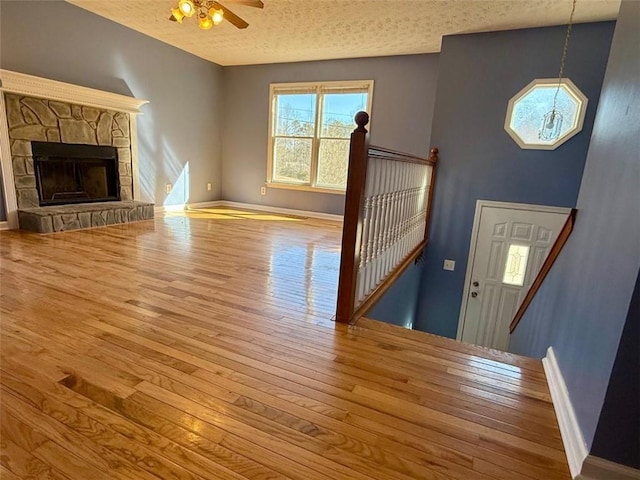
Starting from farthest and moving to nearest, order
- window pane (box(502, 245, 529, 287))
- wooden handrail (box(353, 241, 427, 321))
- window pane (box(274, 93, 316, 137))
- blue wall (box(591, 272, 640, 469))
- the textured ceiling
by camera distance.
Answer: window pane (box(274, 93, 316, 137))
window pane (box(502, 245, 529, 287))
the textured ceiling
wooden handrail (box(353, 241, 427, 321))
blue wall (box(591, 272, 640, 469))

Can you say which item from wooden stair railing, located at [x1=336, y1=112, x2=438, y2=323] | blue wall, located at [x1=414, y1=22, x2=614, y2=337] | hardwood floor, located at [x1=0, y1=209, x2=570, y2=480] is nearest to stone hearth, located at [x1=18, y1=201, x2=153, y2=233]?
hardwood floor, located at [x1=0, y1=209, x2=570, y2=480]

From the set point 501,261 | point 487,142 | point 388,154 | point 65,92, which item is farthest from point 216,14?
point 501,261

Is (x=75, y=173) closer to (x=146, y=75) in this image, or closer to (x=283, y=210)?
(x=146, y=75)

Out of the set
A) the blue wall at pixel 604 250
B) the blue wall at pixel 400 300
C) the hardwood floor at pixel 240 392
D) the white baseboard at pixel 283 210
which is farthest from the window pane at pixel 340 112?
the blue wall at pixel 604 250

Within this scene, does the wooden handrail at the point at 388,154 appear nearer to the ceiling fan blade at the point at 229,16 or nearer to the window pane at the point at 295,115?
the ceiling fan blade at the point at 229,16

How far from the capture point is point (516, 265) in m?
4.23

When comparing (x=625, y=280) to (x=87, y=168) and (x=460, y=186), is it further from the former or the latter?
(x=87, y=168)

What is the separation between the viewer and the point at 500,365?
1717 mm

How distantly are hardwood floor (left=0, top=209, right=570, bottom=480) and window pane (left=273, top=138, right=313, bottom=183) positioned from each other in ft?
13.1

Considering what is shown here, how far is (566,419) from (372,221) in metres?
1.40

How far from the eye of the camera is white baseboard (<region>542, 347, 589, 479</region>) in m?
1.10

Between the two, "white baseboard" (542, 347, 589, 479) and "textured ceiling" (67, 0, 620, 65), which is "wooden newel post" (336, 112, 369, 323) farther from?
"textured ceiling" (67, 0, 620, 65)

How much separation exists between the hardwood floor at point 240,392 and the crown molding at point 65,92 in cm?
231

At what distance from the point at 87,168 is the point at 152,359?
4.13 metres
